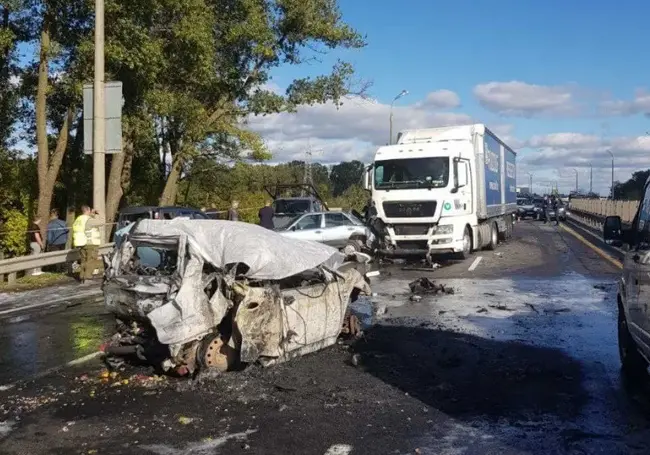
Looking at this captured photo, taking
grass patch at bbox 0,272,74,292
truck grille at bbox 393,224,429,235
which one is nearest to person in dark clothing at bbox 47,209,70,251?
grass patch at bbox 0,272,74,292

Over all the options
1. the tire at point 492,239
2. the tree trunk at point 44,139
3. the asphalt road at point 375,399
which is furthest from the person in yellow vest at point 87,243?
the tire at point 492,239

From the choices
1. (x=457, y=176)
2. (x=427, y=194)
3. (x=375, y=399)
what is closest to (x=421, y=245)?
(x=427, y=194)

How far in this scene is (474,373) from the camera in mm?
7016

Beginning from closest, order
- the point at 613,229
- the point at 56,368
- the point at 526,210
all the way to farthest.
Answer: the point at 613,229 < the point at 56,368 < the point at 526,210

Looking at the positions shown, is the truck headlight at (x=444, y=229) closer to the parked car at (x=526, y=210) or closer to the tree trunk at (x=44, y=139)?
the tree trunk at (x=44, y=139)

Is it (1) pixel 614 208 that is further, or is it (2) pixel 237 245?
(1) pixel 614 208

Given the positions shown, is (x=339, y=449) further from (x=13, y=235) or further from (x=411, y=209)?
(x=13, y=235)

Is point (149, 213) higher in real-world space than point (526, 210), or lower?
higher

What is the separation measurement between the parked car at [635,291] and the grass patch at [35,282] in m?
12.1

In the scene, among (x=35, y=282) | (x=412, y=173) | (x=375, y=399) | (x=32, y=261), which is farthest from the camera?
(x=412, y=173)

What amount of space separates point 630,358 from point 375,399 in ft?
8.49

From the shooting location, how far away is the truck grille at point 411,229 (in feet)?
60.1

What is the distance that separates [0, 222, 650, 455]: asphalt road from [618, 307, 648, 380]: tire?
0.73 feet

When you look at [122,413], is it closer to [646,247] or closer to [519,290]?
[646,247]
